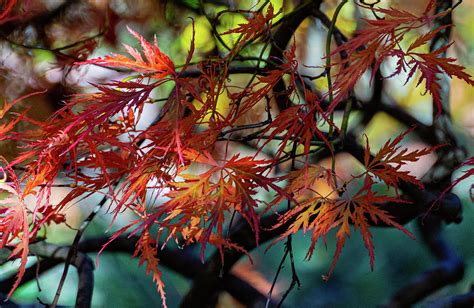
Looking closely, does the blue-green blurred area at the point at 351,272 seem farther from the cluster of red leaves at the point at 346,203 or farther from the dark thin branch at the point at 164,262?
the cluster of red leaves at the point at 346,203

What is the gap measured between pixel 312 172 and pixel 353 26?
0.57m

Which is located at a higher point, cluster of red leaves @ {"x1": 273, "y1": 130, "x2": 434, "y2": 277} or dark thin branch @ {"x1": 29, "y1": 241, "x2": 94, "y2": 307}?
cluster of red leaves @ {"x1": 273, "y1": 130, "x2": 434, "y2": 277}

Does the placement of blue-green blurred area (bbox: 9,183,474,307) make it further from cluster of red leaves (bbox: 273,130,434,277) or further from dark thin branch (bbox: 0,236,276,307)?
cluster of red leaves (bbox: 273,130,434,277)

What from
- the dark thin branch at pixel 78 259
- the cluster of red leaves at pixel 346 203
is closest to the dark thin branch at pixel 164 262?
the dark thin branch at pixel 78 259

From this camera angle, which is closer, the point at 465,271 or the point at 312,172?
the point at 312,172

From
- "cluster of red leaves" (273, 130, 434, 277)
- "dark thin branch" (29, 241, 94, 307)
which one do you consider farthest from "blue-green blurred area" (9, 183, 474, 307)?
"cluster of red leaves" (273, 130, 434, 277)

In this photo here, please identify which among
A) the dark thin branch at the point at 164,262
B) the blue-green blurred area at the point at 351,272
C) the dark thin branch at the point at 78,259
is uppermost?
the blue-green blurred area at the point at 351,272

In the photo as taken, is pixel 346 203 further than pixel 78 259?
No

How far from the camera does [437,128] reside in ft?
4.30

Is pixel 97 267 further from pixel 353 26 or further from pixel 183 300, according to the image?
pixel 353 26

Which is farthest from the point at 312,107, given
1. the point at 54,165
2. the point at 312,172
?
the point at 54,165

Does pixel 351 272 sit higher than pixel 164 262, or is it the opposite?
pixel 351 272

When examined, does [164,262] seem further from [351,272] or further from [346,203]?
[346,203]

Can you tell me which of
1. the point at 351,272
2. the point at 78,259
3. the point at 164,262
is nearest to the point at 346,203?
the point at 351,272
